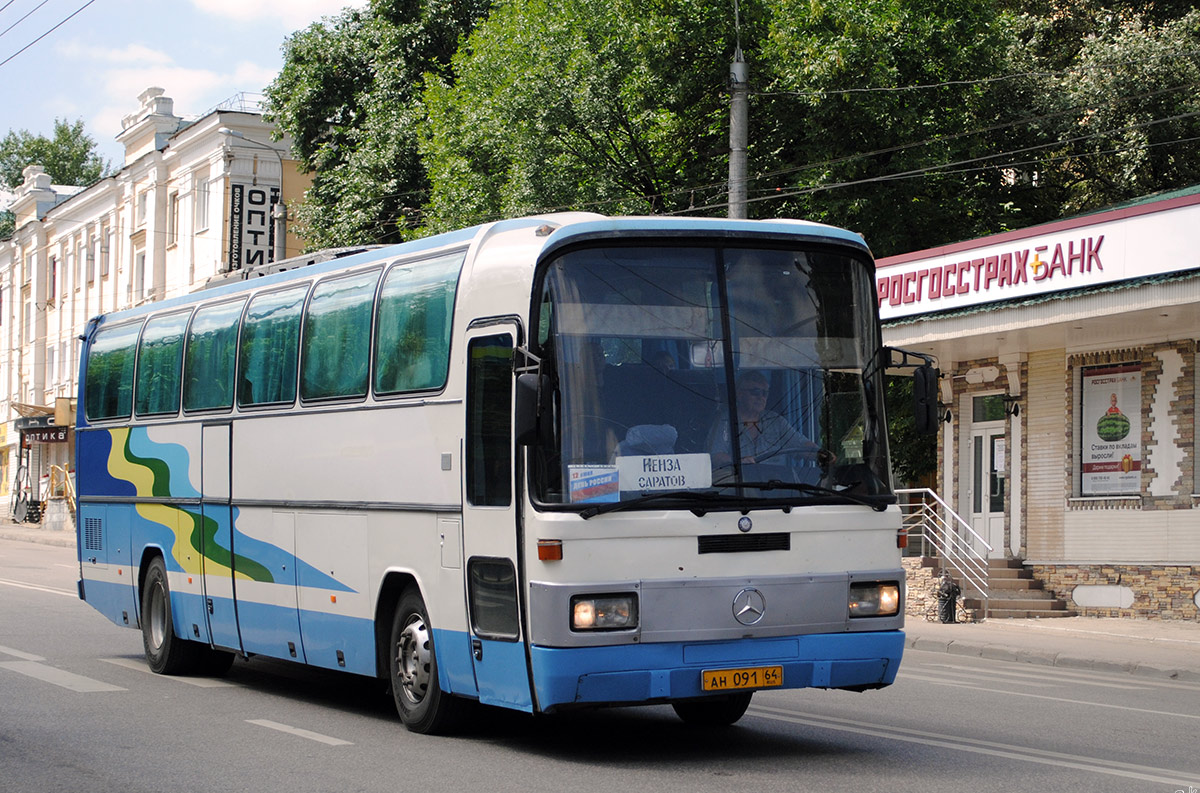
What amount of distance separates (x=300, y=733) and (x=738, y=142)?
14045 mm

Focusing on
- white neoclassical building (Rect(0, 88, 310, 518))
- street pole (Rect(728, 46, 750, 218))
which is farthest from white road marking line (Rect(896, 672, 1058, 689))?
white neoclassical building (Rect(0, 88, 310, 518))

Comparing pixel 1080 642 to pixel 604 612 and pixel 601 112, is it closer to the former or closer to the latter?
pixel 604 612

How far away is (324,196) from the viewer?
44188 mm

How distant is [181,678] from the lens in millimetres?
14258

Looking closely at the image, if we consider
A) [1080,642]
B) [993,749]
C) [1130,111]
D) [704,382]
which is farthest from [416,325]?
[1130,111]

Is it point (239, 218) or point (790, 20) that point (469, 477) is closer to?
point (790, 20)

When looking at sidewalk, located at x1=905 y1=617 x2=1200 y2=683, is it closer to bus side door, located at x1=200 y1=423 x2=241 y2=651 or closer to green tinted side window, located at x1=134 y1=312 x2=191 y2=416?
bus side door, located at x1=200 y1=423 x2=241 y2=651

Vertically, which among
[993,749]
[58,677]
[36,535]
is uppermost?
[993,749]

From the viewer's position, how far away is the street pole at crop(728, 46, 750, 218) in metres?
21.8

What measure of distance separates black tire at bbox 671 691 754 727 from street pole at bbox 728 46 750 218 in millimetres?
11628

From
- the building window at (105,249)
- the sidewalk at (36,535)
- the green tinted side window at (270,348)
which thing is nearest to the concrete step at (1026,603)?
the green tinted side window at (270,348)

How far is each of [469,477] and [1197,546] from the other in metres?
15.2

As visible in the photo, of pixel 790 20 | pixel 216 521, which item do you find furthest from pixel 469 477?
pixel 790 20

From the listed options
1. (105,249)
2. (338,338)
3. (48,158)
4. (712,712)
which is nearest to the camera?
(712,712)
